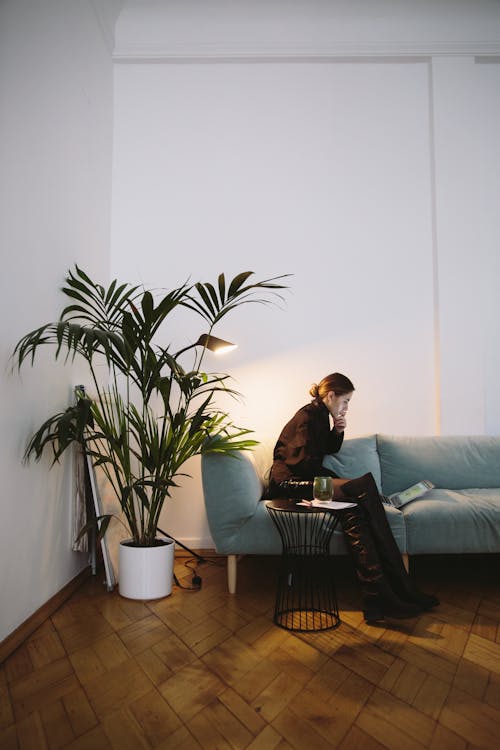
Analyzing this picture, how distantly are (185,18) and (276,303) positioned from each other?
2.12 metres

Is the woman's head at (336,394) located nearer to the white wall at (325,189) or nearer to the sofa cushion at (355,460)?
the sofa cushion at (355,460)

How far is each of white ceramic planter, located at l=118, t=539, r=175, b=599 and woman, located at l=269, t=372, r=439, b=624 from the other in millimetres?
698

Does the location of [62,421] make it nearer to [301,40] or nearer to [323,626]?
[323,626]

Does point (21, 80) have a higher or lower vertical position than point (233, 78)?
lower

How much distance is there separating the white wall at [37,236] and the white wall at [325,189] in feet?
2.14

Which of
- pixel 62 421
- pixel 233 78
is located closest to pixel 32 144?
pixel 62 421

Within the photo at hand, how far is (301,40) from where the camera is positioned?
3.68 metres

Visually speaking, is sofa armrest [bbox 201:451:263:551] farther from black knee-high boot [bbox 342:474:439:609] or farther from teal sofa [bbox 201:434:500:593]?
black knee-high boot [bbox 342:474:439:609]

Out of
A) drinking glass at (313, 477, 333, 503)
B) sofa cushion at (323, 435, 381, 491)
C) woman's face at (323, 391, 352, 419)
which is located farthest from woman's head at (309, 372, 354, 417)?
drinking glass at (313, 477, 333, 503)

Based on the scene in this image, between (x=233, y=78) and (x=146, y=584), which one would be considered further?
(x=233, y=78)

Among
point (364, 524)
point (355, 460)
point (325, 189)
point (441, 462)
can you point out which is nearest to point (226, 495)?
point (364, 524)

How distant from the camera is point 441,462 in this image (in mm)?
3174

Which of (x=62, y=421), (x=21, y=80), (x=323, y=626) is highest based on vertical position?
(x=21, y=80)

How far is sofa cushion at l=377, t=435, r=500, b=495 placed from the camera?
313cm
